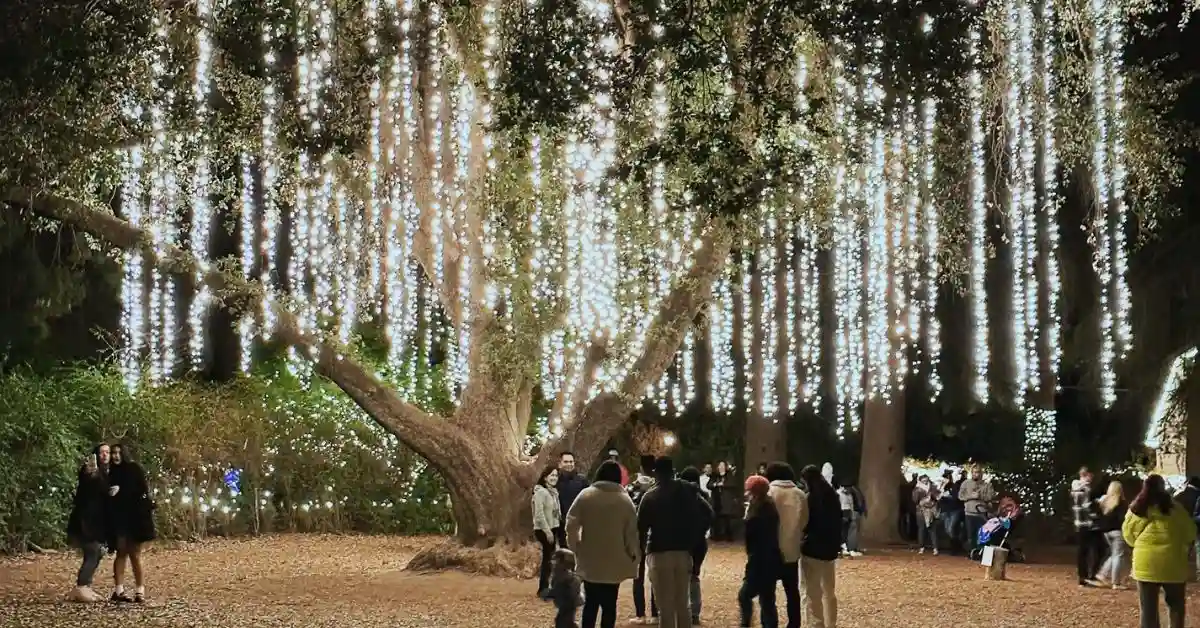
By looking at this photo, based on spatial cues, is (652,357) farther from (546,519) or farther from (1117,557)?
(1117,557)

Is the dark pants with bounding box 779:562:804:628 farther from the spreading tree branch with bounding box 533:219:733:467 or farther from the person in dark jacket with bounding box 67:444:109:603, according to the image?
the person in dark jacket with bounding box 67:444:109:603

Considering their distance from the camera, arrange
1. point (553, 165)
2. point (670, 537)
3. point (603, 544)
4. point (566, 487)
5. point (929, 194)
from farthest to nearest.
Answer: point (929, 194)
point (553, 165)
point (566, 487)
point (670, 537)
point (603, 544)

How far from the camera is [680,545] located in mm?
9797

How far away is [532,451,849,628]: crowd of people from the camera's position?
9.45m

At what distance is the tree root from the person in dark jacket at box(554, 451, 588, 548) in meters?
2.61

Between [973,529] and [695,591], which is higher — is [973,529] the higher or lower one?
the higher one

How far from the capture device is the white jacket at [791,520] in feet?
34.6

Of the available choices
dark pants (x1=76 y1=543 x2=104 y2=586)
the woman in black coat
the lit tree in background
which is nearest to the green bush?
the lit tree in background

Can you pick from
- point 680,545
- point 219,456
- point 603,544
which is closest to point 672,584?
point 680,545

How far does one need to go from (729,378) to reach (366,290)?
28.0ft

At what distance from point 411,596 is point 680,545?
5366 millimetres

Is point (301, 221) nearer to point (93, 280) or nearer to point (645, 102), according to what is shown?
point (645, 102)

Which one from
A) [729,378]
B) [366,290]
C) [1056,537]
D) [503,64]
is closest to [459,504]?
[366,290]

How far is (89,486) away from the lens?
523 inches
